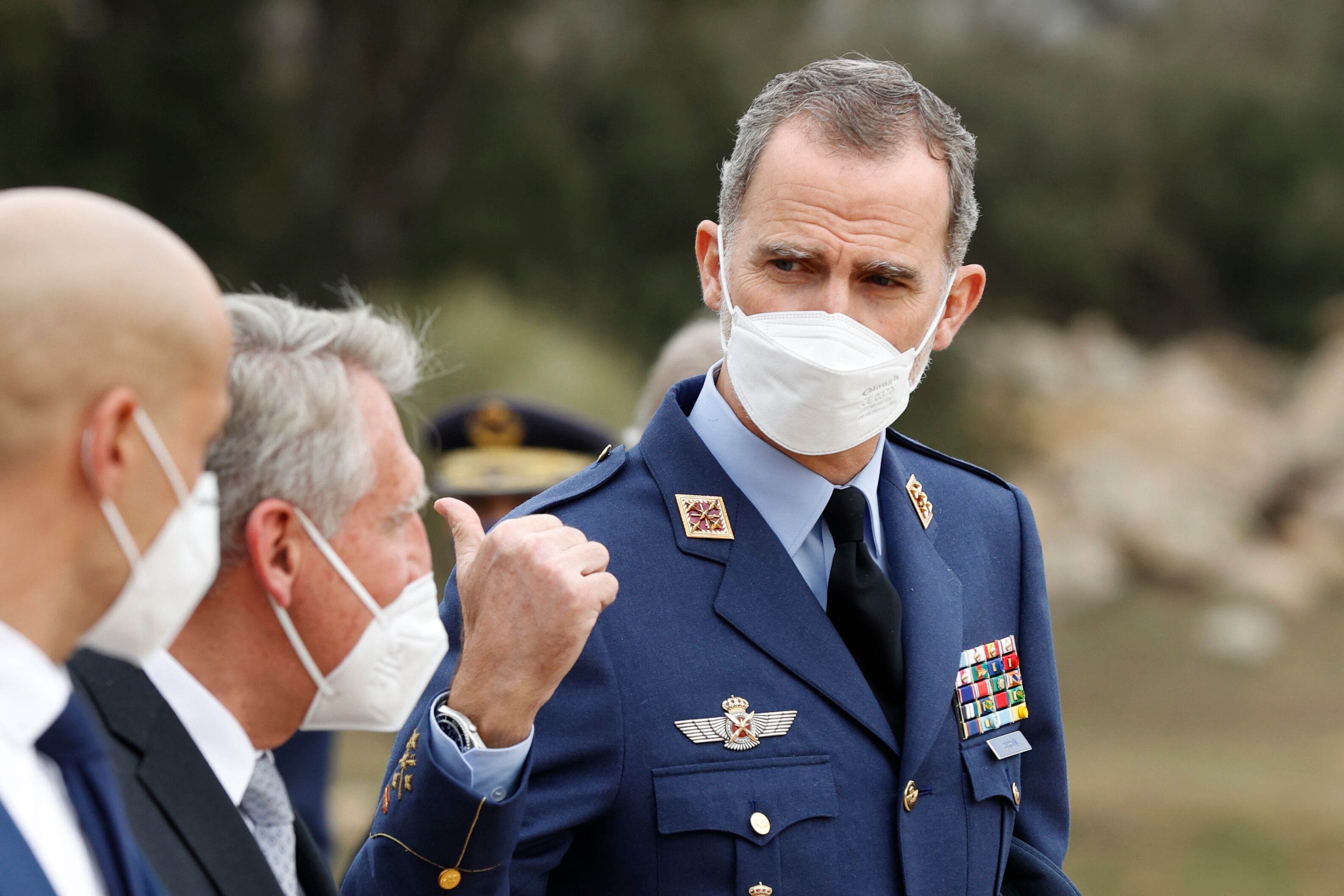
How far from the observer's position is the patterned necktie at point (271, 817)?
7.66 ft

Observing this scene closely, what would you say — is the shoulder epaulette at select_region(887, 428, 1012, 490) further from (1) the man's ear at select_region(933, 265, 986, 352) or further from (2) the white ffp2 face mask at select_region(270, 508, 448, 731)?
(2) the white ffp2 face mask at select_region(270, 508, 448, 731)

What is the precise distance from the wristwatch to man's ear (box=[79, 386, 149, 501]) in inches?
27.7

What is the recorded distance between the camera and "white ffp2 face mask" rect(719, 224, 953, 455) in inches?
92.6

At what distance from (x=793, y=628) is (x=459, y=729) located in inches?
23.1

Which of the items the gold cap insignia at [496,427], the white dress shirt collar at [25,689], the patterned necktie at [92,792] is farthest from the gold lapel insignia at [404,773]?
the gold cap insignia at [496,427]

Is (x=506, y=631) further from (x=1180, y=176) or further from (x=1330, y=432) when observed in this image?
(x=1180, y=176)

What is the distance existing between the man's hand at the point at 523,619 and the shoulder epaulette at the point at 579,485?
265 mm

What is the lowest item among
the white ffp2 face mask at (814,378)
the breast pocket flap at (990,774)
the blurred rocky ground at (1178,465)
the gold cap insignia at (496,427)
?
the blurred rocky ground at (1178,465)

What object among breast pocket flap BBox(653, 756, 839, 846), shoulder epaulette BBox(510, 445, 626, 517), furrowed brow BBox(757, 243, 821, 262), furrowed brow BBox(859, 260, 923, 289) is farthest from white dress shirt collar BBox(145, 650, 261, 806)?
furrowed brow BBox(859, 260, 923, 289)

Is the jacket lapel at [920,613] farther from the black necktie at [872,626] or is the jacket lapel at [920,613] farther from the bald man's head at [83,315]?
the bald man's head at [83,315]

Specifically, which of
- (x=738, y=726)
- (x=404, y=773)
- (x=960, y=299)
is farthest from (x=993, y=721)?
(x=404, y=773)

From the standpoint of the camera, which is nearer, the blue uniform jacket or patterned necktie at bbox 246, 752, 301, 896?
the blue uniform jacket

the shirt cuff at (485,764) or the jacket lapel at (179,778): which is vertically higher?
the shirt cuff at (485,764)

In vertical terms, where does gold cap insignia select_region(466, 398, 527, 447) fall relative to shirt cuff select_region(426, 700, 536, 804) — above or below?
below
